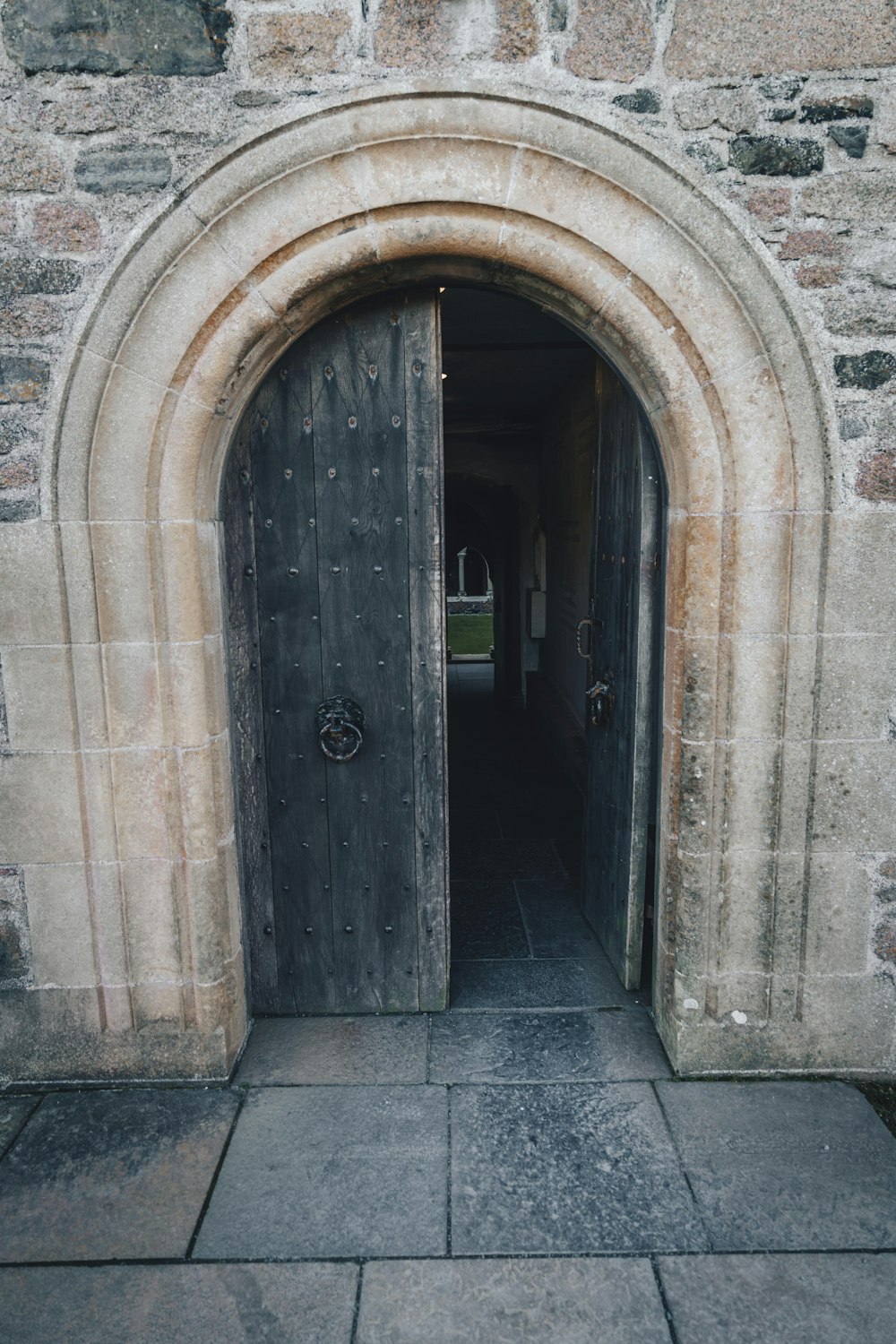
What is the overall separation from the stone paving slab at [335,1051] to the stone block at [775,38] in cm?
323

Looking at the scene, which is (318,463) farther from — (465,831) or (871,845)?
(465,831)

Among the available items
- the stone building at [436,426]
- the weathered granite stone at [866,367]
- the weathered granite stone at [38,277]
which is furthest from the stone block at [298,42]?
the weathered granite stone at [866,367]

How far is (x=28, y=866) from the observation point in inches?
111

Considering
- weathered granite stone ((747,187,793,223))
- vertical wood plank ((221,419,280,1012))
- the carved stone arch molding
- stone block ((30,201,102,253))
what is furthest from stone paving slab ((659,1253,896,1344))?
stone block ((30,201,102,253))

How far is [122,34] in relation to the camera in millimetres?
2475

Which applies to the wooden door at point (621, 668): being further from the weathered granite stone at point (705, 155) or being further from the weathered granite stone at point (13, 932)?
the weathered granite stone at point (13, 932)

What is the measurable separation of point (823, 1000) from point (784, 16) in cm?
304

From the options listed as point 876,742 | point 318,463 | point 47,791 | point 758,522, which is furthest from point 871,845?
point 47,791

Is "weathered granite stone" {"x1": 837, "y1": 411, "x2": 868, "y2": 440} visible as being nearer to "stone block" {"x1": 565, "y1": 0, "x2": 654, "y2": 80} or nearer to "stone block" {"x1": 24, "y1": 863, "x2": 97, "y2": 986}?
"stone block" {"x1": 565, "y1": 0, "x2": 654, "y2": 80}

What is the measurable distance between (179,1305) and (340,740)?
→ 165 cm

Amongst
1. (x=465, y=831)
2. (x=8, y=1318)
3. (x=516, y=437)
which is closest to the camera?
(x=8, y=1318)

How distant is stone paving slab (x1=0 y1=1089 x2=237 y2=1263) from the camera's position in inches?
90.4

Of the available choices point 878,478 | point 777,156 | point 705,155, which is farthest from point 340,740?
point 777,156

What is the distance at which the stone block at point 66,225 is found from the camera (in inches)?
99.6
